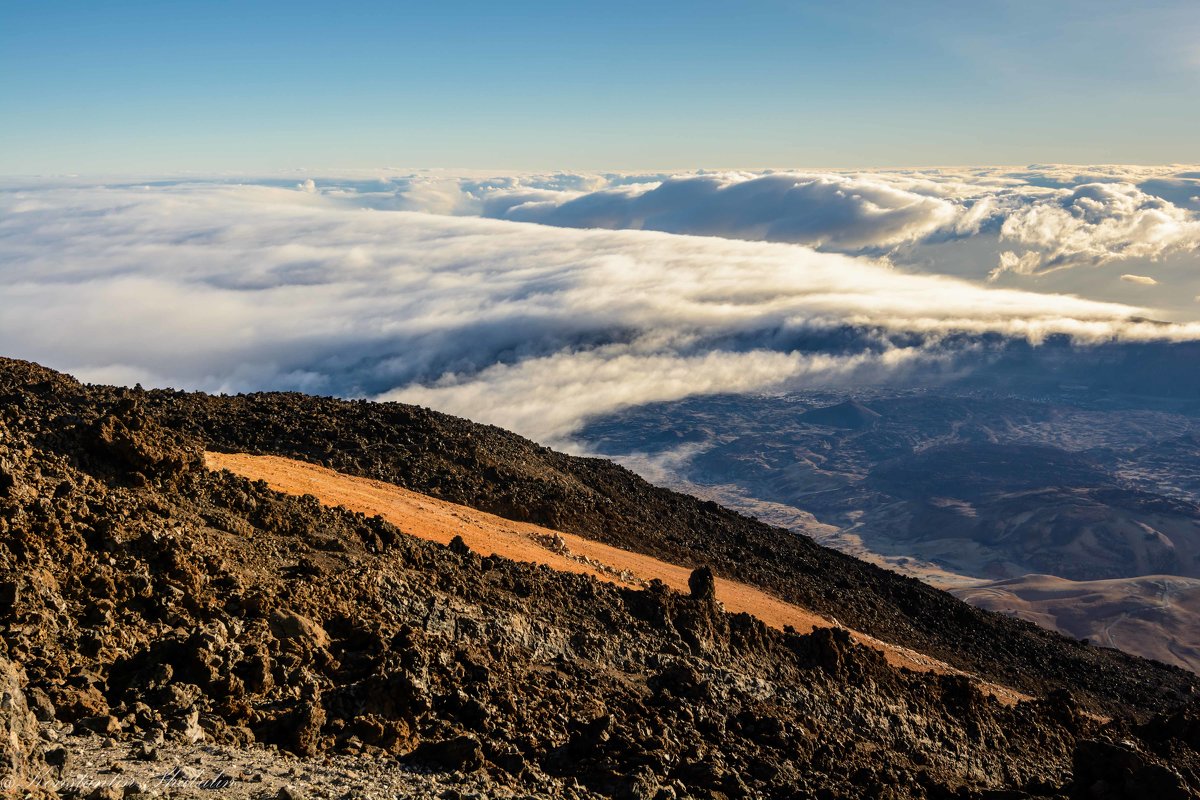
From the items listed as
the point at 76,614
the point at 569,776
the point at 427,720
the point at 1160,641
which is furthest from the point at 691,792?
the point at 1160,641

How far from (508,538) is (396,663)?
1566 centimetres

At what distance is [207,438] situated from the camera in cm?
2984

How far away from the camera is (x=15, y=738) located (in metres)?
8.16

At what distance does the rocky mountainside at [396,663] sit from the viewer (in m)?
11.1

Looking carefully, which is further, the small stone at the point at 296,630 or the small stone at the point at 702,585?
the small stone at the point at 702,585

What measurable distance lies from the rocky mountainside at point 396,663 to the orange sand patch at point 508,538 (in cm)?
223

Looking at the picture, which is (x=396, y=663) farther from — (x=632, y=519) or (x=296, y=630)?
(x=632, y=519)

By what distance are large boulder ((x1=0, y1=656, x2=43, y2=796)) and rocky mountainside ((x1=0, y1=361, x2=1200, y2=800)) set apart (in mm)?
30

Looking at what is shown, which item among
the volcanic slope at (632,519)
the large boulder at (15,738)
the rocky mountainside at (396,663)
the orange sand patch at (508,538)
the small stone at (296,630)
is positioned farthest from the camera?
the volcanic slope at (632,519)

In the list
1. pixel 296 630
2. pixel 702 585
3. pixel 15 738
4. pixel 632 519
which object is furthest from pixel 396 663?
pixel 632 519

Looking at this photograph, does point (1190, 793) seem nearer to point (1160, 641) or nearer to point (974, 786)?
point (974, 786)

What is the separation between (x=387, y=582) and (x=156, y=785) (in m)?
8.43

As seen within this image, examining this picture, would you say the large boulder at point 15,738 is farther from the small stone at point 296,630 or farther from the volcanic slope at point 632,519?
the volcanic slope at point 632,519

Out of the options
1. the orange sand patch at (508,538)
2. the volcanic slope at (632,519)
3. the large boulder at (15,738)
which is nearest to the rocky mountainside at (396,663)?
the large boulder at (15,738)
